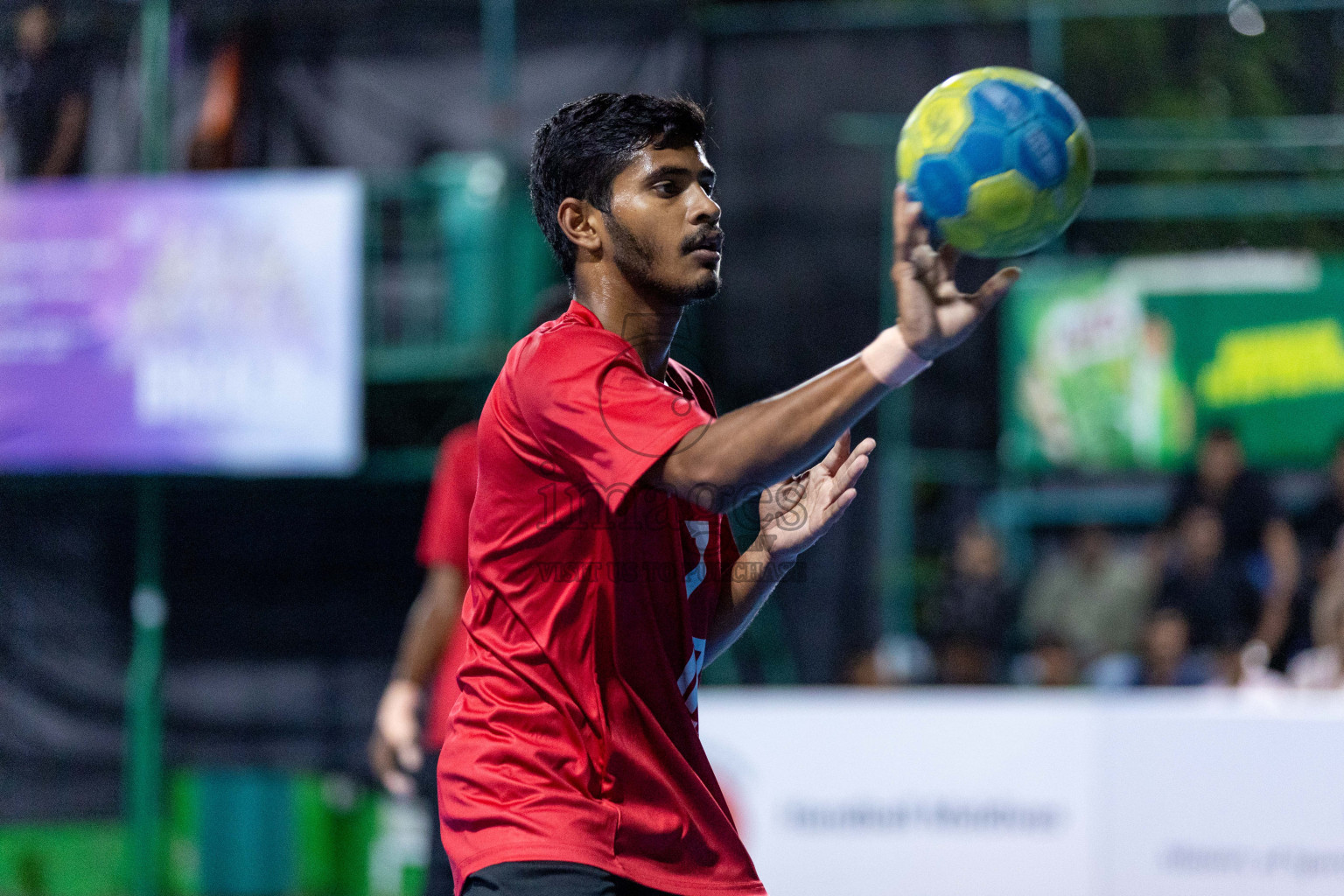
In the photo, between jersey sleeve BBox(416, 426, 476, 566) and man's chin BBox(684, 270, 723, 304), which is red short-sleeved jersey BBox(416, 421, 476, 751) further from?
man's chin BBox(684, 270, 723, 304)

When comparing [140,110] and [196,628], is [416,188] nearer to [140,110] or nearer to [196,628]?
[140,110]

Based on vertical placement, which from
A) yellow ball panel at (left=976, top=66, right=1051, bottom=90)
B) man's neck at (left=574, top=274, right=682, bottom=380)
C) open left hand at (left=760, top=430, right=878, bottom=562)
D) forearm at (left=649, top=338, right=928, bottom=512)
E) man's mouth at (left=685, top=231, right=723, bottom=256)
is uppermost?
yellow ball panel at (left=976, top=66, right=1051, bottom=90)

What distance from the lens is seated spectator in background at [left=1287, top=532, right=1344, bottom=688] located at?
729 centimetres

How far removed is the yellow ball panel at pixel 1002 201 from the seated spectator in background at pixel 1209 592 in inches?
226

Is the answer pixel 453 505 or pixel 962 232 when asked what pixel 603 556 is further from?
pixel 453 505

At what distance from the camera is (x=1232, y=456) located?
8.23 m

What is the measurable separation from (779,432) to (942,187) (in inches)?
24.9

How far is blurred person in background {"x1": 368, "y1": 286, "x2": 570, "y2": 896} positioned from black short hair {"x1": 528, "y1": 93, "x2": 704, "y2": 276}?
1.49 metres

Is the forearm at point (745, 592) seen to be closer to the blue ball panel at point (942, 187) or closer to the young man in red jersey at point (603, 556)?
the young man in red jersey at point (603, 556)

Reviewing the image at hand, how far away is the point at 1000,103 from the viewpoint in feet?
9.00

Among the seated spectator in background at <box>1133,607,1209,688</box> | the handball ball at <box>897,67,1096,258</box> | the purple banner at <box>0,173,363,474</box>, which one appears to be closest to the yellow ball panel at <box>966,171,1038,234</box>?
the handball ball at <box>897,67,1096,258</box>

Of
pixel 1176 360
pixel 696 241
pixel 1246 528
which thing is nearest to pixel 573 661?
pixel 696 241

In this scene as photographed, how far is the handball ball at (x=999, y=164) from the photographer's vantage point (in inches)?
103

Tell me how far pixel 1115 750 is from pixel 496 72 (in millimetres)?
5186
